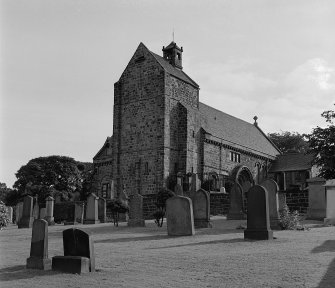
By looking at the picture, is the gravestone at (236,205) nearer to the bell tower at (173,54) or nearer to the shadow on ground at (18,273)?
the shadow on ground at (18,273)

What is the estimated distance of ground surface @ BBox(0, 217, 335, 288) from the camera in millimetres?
7691

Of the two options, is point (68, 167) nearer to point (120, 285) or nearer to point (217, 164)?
point (217, 164)

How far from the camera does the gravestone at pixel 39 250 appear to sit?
30.2ft

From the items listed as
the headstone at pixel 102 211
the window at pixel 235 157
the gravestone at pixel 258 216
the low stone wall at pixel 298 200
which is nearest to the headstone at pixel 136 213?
the headstone at pixel 102 211

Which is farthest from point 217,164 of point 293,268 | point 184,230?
point 293,268

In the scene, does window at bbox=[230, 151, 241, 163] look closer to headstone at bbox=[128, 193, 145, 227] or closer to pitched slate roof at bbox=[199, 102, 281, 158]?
pitched slate roof at bbox=[199, 102, 281, 158]

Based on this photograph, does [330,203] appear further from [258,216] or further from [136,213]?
[136,213]

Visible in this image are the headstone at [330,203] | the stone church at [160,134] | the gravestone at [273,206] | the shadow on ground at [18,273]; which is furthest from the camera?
the stone church at [160,134]

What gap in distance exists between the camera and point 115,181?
1718 inches

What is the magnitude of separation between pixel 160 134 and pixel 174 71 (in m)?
7.28

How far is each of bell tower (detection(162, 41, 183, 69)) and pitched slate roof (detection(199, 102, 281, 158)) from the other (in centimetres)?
565

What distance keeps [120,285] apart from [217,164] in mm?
39421

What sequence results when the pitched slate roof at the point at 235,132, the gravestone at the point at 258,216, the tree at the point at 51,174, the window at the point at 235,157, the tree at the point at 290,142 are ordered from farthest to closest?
the tree at the point at 290,142
the tree at the point at 51,174
the window at the point at 235,157
the pitched slate roof at the point at 235,132
the gravestone at the point at 258,216

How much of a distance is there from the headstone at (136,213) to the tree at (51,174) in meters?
37.8
